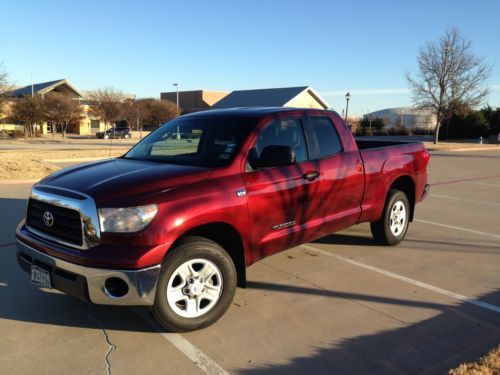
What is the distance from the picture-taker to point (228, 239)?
4180 mm

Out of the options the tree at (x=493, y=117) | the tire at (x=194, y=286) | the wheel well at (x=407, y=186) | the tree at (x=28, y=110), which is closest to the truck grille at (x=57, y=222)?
the tire at (x=194, y=286)

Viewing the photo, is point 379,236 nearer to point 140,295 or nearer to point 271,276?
point 271,276

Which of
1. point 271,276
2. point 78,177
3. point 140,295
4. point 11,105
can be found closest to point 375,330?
point 271,276

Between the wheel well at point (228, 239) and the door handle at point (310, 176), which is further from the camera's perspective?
the door handle at point (310, 176)

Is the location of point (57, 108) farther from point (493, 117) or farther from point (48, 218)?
point (493, 117)

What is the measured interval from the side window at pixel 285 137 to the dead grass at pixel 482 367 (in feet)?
8.05

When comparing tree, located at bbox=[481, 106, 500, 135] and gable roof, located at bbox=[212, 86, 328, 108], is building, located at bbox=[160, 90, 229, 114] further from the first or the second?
tree, located at bbox=[481, 106, 500, 135]

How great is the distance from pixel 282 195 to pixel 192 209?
43.8 inches

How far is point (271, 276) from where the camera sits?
5.20 m

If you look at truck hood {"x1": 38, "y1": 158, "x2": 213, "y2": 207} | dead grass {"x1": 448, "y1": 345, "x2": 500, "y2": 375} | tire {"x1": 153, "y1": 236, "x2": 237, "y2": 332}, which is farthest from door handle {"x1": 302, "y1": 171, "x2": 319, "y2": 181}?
dead grass {"x1": 448, "y1": 345, "x2": 500, "y2": 375}

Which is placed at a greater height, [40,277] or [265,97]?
[265,97]

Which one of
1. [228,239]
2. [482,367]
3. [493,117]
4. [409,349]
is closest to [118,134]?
[493,117]

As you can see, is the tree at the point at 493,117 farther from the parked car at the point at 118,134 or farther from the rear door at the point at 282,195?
the rear door at the point at 282,195

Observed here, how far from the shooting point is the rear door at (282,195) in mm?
A: 4215
